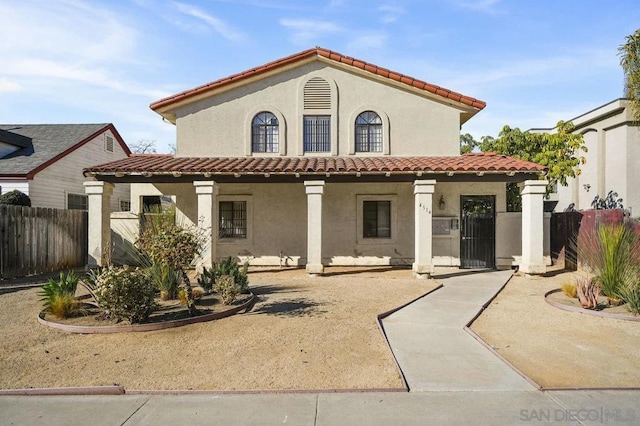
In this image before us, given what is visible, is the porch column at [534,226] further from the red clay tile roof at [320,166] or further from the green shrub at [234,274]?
the green shrub at [234,274]

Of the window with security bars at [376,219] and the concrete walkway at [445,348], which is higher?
the window with security bars at [376,219]

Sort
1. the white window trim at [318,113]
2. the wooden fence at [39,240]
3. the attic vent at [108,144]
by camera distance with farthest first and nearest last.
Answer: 1. the attic vent at [108,144]
2. the white window trim at [318,113]
3. the wooden fence at [39,240]

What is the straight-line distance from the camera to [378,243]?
15.5 metres

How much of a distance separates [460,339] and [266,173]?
7948 millimetres

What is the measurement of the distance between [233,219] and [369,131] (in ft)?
19.4

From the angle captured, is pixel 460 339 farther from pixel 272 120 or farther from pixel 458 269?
pixel 272 120

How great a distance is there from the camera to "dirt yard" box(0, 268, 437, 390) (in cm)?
521

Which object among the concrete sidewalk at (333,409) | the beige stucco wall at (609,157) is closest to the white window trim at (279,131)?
the concrete sidewalk at (333,409)

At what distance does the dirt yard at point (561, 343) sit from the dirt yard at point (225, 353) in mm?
1951

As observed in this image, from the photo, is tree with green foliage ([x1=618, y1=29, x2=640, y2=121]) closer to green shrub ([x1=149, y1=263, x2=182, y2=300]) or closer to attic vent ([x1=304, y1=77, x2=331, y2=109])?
attic vent ([x1=304, y1=77, x2=331, y2=109])

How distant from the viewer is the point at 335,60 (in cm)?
1526

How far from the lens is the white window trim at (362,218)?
15.5 metres

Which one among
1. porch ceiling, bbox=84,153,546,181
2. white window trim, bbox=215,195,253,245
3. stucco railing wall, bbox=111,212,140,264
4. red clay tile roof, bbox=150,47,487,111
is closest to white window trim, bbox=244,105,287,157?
red clay tile roof, bbox=150,47,487,111

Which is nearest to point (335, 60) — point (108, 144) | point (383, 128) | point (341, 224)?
point (383, 128)
